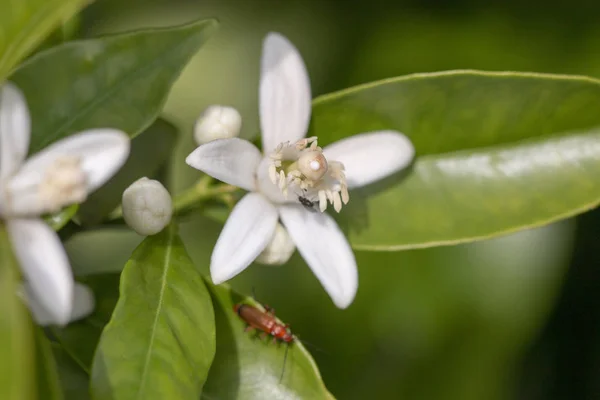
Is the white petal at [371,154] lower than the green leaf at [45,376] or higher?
higher

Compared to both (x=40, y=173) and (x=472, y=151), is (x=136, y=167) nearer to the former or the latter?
(x=40, y=173)

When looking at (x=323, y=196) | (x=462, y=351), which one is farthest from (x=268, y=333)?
(x=462, y=351)

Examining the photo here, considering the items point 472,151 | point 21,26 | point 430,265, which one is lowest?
point 430,265

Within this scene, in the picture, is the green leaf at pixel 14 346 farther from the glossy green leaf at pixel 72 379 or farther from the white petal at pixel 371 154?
the white petal at pixel 371 154

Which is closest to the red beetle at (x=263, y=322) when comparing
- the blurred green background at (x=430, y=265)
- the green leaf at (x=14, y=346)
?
the green leaf at (x=14, y=346)

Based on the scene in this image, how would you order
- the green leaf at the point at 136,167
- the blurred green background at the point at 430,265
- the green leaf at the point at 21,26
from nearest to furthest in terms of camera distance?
the green leaf at the point at 21,26
the green leaf at the point at 136,167
the blurred green background at the point at 430,265

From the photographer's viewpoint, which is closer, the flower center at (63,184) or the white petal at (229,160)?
the flower center at (63,184)

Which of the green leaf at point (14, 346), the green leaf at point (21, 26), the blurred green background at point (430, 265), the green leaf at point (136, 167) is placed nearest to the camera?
the green leaf at point (14, 346)

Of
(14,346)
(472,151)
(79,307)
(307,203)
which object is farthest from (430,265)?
(14,346)

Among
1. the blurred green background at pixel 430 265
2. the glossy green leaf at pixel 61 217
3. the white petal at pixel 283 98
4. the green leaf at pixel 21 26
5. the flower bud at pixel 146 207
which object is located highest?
the green leaf at pixel 21 26
